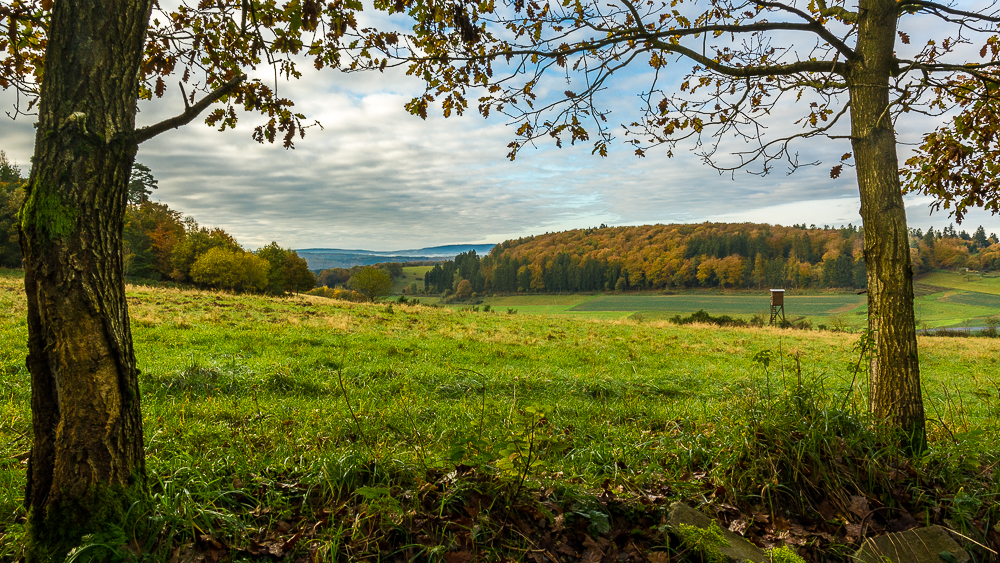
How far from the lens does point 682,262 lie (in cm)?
10475

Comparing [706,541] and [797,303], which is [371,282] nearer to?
[706,541]

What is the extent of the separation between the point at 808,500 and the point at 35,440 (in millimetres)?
5130

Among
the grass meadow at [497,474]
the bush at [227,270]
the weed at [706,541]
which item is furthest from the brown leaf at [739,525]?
the bush at [227,270]

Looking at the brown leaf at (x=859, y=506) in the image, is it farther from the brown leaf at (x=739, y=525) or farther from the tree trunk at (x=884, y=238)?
the tree trunk at (x=884, y=238)

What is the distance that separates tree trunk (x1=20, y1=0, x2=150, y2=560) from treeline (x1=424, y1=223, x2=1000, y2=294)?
4196 inches

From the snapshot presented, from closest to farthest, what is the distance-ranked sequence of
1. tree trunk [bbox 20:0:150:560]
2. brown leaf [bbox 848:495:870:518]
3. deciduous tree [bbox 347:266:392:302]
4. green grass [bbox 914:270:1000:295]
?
tree trunk [bbox 20:0:150:560] → brown leaf [bbox 848:495:870:518] → deciduous tree [bbox 347:266:392:302] → green grass [bbox 914:270:1000:295]

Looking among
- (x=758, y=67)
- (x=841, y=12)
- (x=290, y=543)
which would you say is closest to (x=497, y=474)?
(x=290, y=543)

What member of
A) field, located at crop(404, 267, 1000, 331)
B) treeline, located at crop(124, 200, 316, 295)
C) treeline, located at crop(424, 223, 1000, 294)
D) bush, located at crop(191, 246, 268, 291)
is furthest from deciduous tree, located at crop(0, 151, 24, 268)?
treeline, located at crop(424, 223, 1000, 294)

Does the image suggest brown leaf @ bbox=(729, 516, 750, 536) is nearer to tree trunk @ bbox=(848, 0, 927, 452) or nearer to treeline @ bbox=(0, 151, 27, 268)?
tree trunk @ bbox=(848, 0, 927, 452)

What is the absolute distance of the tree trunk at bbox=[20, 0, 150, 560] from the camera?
2365 millimetres

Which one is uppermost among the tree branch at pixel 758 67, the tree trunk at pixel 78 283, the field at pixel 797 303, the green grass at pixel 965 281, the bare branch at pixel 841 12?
the bare branch at pixel 841 12

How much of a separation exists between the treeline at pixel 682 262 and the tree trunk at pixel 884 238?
10270 cm

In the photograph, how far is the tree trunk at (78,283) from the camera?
237 centimetres

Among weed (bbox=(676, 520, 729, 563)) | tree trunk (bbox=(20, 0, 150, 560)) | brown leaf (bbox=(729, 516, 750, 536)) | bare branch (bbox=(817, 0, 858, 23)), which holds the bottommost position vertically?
brown leaf (bbox=(729, 516, 750, 536))
